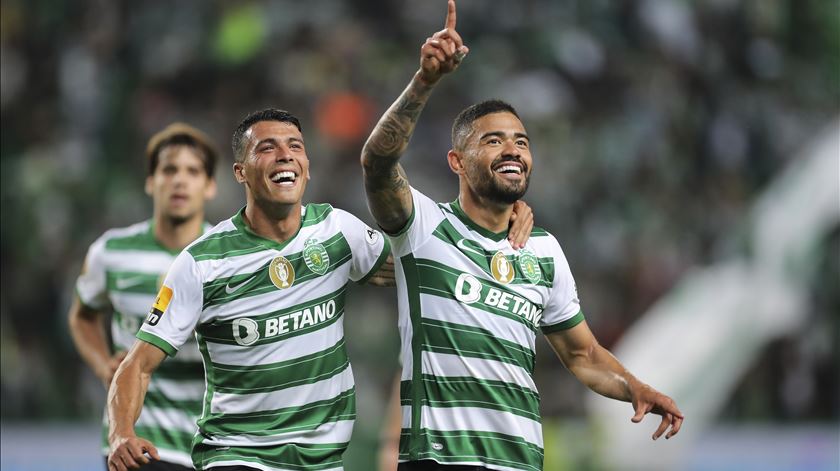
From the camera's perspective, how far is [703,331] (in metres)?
11.0

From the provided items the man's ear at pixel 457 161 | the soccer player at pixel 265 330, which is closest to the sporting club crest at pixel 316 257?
the soccer player at pixel 265 330

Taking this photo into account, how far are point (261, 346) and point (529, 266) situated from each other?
3.49ft

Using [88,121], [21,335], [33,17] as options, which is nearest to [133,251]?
[21,335]

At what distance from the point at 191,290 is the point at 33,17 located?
888 cm

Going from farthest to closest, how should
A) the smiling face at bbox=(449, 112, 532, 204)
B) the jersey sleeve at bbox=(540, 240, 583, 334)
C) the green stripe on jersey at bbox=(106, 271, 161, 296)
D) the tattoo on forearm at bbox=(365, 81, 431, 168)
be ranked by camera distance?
the green stripe on jersey at bbox=(106, 271, 161, 296) < the jersey sleeve at bbox=(540, 240, 583, 334) < the smiling face at bbox=(449, 112, 532, 204) < the tattoo on forearm at bbox=(365, 81, 431, 168)

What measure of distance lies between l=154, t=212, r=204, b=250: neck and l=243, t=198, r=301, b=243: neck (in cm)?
157

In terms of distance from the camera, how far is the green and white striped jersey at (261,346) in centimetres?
419

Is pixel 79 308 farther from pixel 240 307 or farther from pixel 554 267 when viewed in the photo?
pixel 554 267

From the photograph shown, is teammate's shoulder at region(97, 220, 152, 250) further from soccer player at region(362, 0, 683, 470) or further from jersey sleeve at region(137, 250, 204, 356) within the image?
soccer player at region(362, 0, 683, 470)

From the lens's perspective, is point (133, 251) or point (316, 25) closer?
point (133, 251)

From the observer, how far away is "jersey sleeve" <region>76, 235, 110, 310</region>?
592cm

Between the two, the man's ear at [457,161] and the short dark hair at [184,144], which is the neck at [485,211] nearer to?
the man's ear at [457,161]

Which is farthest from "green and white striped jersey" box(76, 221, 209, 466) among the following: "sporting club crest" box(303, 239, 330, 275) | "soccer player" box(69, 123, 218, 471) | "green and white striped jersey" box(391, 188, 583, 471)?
"green and white striped jersey" box(391, 188, 583, 471)

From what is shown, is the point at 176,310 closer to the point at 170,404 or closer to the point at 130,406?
the point at 130,406
